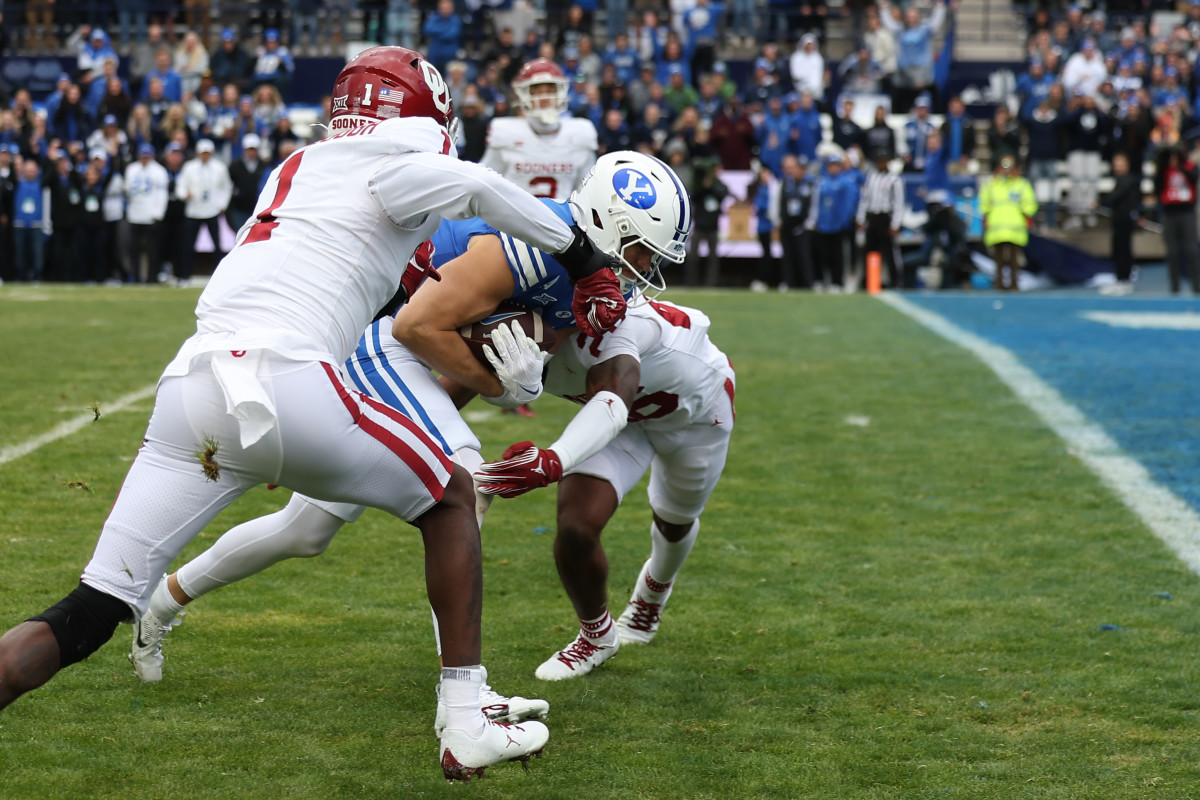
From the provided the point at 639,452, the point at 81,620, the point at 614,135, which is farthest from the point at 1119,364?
the point at 614,135

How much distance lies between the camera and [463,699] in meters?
3.02

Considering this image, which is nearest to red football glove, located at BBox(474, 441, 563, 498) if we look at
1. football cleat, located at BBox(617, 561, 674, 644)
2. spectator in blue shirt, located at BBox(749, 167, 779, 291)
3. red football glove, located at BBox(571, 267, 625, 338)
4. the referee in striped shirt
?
red football glove, located at BBox(571, 267, 625, 338)

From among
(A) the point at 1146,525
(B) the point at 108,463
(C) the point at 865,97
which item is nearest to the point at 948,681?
(A) the point at 1146,525

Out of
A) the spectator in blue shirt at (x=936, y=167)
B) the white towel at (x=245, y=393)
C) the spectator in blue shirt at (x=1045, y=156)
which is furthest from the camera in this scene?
the spectator in blue shirt at (x=1045, y=156)

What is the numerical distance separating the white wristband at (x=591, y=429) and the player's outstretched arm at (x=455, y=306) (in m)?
0.37

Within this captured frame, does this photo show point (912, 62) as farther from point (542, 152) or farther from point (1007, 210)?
point (542, 152)

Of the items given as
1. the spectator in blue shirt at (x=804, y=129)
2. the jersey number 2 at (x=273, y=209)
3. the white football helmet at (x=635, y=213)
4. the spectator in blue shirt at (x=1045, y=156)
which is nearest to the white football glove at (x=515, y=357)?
the white football helmet at (x=635, y=213)

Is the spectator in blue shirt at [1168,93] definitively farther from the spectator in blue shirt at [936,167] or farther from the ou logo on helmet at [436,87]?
the ou logo on helmet at [436,87]

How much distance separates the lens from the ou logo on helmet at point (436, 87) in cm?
325

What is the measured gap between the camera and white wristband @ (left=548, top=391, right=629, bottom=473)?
337 centimetres

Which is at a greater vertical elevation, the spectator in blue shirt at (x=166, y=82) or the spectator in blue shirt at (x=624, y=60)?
the spectator in blue shirt at (x=624, y=60)

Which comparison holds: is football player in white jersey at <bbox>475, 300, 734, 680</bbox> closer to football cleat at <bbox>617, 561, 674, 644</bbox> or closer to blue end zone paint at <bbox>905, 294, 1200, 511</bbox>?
football cleat at <bbox>617, 561, 674, 644</bbox>

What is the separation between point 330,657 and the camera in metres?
4.03

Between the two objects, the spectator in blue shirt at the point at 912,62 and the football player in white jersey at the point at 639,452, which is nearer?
the football player in white jersey at the point at 639,452
